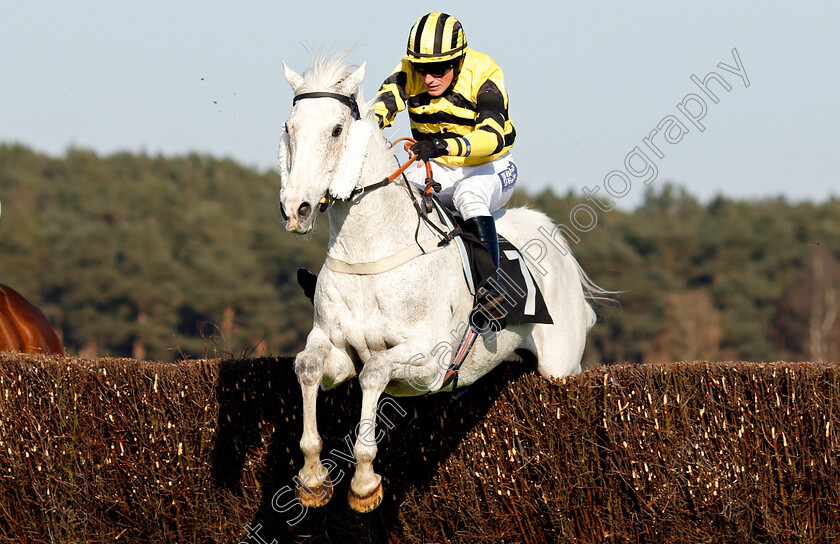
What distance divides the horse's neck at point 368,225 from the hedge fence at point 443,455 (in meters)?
1.92

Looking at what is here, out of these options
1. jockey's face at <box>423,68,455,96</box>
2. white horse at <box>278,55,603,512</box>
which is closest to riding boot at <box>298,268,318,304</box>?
white horse at <box>278,55,603,512</box>

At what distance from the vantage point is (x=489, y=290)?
21.3 feet

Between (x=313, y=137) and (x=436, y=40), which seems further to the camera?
(x=436, y=40)

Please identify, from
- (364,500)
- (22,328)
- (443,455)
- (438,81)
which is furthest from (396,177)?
(22,328)

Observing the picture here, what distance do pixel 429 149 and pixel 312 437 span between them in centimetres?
181

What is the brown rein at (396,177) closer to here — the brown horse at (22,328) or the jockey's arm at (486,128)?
the jockey's arm at (486,128)

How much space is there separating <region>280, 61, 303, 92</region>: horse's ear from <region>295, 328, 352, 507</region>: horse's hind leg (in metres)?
1.44

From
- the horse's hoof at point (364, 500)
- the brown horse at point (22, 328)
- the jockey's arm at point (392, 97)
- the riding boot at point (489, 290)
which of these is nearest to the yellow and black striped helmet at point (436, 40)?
the jockey's arm at point (392, 97)

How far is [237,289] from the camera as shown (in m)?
51.3

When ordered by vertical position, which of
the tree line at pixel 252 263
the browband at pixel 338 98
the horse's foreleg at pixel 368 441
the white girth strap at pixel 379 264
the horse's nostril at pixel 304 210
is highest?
the tree line at pixel 252 263

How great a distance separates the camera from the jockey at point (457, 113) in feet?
20.6

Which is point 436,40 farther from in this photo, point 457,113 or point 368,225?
point 368,225

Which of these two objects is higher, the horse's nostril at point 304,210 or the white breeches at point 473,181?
the white breeches at point 473,181

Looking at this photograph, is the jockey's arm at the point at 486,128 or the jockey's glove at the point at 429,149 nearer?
the jockey's glove at the point at 429,149
